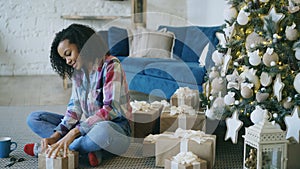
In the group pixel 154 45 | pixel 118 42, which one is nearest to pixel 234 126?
pixel 154 45

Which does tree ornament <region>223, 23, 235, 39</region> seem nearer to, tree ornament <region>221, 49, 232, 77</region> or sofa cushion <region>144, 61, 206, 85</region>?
tree ornament <region>221, 49, 232, 77</region>

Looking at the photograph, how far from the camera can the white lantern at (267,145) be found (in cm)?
202

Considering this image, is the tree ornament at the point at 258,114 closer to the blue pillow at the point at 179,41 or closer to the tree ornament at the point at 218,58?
the tree ornament at the point at 218,58

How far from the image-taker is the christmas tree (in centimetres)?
221

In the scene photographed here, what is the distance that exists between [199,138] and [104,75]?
63 centimetres

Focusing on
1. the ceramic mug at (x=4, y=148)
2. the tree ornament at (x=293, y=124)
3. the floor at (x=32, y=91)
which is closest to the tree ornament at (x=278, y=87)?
the tree ornament at (x=293, y=124)

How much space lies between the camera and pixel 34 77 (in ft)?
19.5

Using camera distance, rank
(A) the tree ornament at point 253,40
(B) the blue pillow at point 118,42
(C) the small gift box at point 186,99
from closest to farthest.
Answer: (A) the tree ornament at point 253,40 → (C) the small gift box at point 186,99 → (B) the blue pillow at point 118,42

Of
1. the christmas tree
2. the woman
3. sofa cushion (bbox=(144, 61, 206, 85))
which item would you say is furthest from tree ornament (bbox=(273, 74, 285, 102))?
sofa cushion (bbox=(144, 61, 206, 85))

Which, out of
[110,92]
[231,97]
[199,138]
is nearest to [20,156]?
[110,92]

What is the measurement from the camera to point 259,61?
2.29 meters

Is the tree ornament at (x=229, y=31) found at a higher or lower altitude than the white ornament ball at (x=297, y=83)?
higher

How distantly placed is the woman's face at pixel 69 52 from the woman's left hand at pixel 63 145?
0.37 metres

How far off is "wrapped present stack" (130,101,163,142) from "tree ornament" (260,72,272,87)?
725 mm
